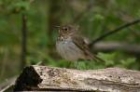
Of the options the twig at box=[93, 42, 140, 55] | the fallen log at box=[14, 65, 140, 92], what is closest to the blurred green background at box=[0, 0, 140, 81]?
the twig at box=[93, 42, 140, 55]

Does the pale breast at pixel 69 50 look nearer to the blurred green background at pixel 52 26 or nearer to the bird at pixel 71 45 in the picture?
the bird at pixel 71 45

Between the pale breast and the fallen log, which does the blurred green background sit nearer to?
the pale breast

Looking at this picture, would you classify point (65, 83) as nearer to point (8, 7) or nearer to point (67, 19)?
point (8, 7)

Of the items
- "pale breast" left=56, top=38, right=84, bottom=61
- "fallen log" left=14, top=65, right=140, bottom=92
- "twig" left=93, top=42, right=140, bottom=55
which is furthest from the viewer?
"twig" left=93, top=42, right=140, bottom=55

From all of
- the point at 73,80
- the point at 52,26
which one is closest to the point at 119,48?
the point at 52,26

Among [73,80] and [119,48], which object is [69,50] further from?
[119,48]

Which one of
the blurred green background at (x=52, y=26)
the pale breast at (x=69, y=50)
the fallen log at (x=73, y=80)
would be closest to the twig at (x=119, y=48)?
the blurred green background at (x=52, y=26)
